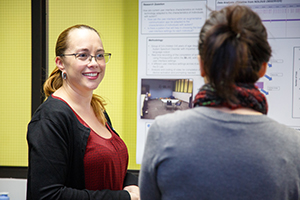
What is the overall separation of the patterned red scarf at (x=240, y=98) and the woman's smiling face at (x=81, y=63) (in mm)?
726

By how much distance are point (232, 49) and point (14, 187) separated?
6.80ft

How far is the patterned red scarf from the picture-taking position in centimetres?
63

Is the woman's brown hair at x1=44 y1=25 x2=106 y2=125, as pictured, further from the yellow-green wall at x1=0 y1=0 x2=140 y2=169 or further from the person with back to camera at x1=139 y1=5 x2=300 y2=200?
the person with back to camera at x1=139 y1=5 x2=300 y2=200

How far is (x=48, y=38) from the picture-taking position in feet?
6.87

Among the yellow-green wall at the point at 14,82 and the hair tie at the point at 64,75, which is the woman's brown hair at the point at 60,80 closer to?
the hair tie at the point at 64,75

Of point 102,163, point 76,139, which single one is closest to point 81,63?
point 76,139

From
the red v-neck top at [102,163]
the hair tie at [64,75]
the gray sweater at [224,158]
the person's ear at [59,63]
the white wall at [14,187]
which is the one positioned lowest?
the white wall at [14,187]

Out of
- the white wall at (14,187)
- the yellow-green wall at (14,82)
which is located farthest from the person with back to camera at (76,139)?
the white wall at (14,187)

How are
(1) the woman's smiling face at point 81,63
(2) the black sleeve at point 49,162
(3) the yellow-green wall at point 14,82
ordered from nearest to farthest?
(2) the black sleeve at point 49,162, (1) the woman's smiling face at point 81,63, (3) the yellow-green wall at point 14,82

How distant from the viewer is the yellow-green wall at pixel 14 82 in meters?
2.13

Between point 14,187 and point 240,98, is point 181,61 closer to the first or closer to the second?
point 240,98

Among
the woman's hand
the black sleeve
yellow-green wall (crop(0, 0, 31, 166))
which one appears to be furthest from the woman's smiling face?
yellow-green wall (crop(0, 0, 31, 166))

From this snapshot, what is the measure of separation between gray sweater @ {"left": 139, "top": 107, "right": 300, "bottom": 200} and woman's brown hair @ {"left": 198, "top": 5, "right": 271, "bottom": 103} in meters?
0.08

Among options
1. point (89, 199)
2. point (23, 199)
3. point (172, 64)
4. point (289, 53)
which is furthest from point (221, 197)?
point (23, 199)
